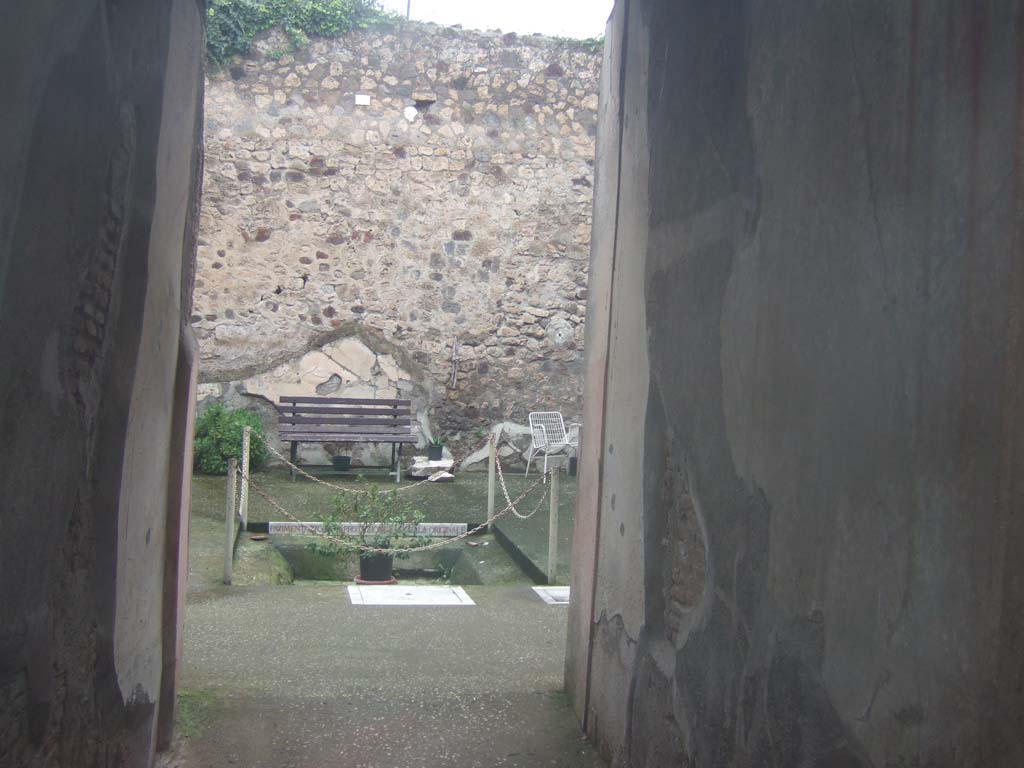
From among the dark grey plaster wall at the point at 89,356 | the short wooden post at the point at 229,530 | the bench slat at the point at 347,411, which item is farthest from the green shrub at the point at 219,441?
the dark grey plaster wall at the point at 89,356

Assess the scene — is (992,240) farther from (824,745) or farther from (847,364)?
(824,745)

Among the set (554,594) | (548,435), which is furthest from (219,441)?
(554,594)

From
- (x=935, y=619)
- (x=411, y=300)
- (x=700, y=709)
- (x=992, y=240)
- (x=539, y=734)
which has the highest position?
(x=411, y=300)

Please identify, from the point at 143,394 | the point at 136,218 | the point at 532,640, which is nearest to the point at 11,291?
the point at 136,218

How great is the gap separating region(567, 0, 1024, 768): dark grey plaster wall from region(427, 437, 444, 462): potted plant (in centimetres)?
827

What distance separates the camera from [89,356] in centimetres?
217

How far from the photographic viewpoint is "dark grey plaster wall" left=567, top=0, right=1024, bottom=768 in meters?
1.39

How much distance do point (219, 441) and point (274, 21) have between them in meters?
4.52

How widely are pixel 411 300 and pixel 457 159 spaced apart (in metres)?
1.63

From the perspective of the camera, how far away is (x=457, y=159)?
38.0 ft

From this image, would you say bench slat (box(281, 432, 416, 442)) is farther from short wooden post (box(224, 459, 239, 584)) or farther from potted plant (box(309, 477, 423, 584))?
short wooden post (box(224, 459, 239, 584))

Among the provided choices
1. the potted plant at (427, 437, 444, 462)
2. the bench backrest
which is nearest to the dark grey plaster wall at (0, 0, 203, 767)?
the bench backrest

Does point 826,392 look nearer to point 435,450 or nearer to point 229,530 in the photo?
point 229,530

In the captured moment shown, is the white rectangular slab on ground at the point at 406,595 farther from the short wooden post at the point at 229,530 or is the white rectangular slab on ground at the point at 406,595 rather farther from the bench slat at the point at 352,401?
the bench slat at the point at 352,401
